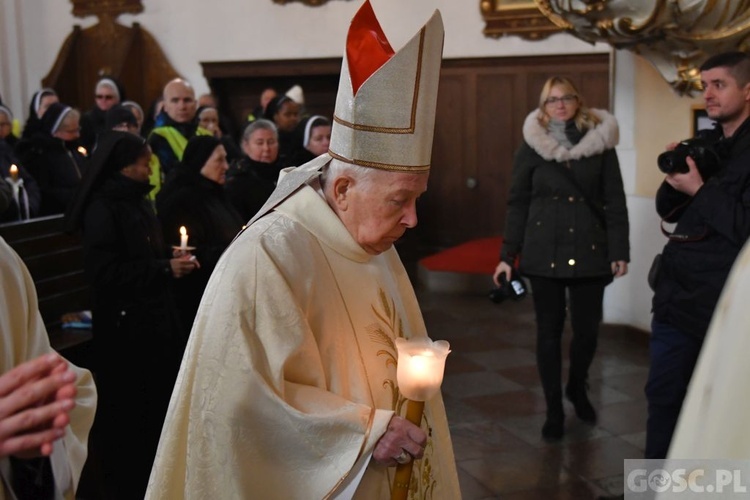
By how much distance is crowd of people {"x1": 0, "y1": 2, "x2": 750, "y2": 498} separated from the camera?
6.63 feet

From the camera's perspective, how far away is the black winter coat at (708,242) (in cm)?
338

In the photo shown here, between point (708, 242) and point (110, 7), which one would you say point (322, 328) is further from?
point (110, 7)

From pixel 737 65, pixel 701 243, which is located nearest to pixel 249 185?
pixel 701 243

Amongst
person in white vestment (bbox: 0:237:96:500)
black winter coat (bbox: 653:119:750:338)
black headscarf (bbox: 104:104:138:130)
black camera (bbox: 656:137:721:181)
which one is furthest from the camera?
black headscarf (bbox: 104:104:138:130)

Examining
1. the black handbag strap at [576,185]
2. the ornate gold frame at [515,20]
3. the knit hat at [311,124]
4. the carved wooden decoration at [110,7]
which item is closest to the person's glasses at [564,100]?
the black handbag strap at [576,185]

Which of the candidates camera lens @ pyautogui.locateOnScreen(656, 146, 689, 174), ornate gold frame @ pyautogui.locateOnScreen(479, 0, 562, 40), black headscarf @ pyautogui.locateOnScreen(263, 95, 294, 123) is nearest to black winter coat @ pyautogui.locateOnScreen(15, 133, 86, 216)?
black headscarf @ pyautogui.locateOnScreen(263, 95, 294, 123)

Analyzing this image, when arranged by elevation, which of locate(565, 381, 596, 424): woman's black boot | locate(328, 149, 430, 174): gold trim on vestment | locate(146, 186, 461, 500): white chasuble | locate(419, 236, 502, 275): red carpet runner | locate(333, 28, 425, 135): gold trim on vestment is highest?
locate(333, 28, 425, 135): gold trim on vestment

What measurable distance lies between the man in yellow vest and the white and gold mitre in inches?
176

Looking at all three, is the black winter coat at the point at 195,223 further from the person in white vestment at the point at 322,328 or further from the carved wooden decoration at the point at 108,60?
the carved wooden decoration at the point at 108,60

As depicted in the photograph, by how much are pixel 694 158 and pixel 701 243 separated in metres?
0.33

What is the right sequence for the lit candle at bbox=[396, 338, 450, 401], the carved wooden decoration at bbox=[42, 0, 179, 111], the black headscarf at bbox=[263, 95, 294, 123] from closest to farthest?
1. the lit candle at bbox=[396, 338, 450, 401]
2. the black headscarf at bbox=[263, 95, 294, 123]
3. the carved wooden decoration at bbox=[42, 0, 179, 111]

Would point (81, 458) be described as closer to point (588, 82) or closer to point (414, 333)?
point (414, 333)

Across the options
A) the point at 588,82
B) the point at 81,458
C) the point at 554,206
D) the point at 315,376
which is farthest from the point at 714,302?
the point at 588,82

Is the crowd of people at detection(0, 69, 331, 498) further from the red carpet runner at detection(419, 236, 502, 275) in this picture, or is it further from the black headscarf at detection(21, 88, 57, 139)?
the red carpet runner at detection(419, 236, 502, 275)
